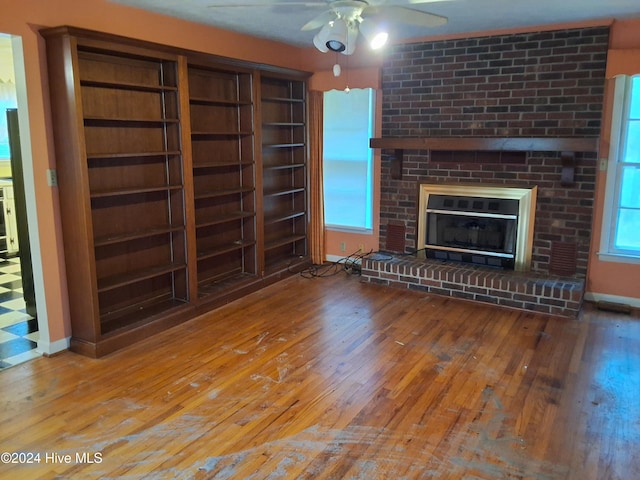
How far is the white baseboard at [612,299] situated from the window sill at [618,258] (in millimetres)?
327

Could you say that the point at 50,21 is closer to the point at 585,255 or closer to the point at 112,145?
the point at 112,145

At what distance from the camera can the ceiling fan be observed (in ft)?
9.51

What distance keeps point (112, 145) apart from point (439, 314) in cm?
300

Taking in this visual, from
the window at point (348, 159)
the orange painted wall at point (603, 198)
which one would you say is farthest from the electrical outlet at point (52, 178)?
the orange painted wall at point (603, 198)

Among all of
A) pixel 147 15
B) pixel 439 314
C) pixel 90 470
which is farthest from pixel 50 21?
pixel 439 314

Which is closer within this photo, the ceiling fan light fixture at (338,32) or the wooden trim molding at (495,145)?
the ceiling fan light fixture at (338,32)

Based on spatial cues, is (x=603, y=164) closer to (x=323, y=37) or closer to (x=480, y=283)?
(x=480, y=283)

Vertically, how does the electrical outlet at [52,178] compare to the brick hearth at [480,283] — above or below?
above

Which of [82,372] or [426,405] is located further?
[82,372]

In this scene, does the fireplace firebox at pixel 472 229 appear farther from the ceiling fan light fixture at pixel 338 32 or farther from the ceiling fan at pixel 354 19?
the ceiling fan light fixture at pixel 338 32

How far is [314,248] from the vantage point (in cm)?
599

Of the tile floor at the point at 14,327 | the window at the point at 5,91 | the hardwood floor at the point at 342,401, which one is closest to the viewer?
the hardwood floor at the point at 342,401

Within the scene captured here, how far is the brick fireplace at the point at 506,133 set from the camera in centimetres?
445

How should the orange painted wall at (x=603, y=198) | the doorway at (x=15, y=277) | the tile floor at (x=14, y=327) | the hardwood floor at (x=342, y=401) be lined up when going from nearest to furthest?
the hardwood floor at (x=342, y=401), the tile floor at (x=14, y=327), the doorway at (x=15, y=277), the orange painted wall at (x=603, y=198)
